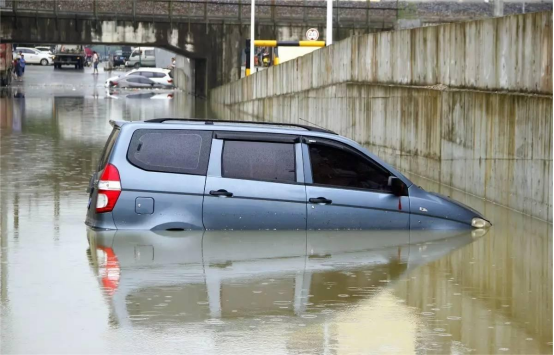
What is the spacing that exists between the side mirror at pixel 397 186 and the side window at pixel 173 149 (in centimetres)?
198

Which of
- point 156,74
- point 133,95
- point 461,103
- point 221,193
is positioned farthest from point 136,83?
point 221,193

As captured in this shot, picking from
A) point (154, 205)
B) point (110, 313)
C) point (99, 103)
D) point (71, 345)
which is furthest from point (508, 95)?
point (99, 103)

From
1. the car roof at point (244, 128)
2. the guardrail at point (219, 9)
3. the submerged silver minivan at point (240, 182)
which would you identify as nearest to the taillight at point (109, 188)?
the submerged silver minivan at point (240, 182)

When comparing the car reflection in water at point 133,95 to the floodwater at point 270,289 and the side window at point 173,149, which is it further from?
the side window at point 173,149

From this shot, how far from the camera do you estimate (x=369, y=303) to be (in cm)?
958

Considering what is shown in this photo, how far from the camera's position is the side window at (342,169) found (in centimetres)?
1284

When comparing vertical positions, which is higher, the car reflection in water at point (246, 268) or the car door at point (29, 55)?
the car door at point (29, 55)

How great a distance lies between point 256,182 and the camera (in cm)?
1271

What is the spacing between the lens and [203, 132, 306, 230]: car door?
41.6 ft

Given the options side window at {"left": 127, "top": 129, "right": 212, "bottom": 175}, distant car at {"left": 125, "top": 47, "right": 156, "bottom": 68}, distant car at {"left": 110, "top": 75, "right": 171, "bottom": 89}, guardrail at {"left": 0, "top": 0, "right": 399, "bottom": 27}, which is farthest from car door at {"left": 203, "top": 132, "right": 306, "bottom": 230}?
distant car at {"left": 125, "top": 47, "right": 156, "bottom": 68}

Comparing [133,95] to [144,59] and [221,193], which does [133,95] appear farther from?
[221,193]

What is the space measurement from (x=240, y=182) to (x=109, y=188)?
1378 mm

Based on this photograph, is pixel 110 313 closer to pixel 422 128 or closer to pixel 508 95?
pixel 508 95

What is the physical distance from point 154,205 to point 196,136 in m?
0.88
